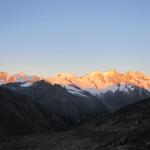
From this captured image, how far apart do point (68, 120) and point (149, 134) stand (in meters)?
155

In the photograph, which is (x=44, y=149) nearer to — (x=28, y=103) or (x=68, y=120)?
(x=28, y=103)

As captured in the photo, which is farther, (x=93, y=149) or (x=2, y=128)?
(x=2, y=128)

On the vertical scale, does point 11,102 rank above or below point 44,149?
above

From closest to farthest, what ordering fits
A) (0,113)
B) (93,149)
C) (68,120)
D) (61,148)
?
(93,149) < (61,148) < (0,113) < (68,120)

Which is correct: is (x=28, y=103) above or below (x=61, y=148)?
above

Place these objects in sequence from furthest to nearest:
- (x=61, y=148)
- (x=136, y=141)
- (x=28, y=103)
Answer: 1. (x=28, y=103)
2. (x=61, y=148)
3. (x=136, y=141)

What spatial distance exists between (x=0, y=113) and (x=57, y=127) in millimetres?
38629

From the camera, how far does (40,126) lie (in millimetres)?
150875

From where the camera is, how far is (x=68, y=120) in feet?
652

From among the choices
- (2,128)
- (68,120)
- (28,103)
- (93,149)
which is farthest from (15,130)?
(93,149)

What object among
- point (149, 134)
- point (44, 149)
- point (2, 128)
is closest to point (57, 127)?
point (2, 128)

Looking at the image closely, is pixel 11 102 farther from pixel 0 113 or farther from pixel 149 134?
pixel 149 134

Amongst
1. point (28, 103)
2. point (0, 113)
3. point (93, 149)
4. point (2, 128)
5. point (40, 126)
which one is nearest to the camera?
point (93, 149)

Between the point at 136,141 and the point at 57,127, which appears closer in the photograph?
the point at 136,141
